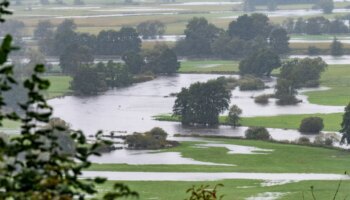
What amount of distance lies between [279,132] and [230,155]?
31.7ft

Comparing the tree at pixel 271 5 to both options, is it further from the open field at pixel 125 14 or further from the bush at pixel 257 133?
the bush at pixel 257 133

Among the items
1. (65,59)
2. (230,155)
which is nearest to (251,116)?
(230,155)

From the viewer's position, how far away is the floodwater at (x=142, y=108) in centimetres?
6122

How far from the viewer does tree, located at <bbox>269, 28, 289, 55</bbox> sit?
105 meters

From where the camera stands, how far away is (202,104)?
65.0 m

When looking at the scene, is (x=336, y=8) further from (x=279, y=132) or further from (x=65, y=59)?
(x=279, y=132)

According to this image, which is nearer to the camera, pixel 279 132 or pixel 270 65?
pixel 279 132

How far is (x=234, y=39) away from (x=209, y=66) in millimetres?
8930

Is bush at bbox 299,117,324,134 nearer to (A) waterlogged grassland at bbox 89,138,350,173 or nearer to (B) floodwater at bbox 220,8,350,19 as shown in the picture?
(A) waterlogged grassland at bbox 89,138,350,173

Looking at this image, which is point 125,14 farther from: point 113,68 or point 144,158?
point 144,158

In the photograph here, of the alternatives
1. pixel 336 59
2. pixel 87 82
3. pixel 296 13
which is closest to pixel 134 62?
pixel 87 82

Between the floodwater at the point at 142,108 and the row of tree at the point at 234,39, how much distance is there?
17.6m

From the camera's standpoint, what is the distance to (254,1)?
530 ft

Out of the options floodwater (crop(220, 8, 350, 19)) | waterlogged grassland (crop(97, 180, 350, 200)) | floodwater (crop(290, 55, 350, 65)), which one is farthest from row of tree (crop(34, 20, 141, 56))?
waterlogged grassland (crop(97, 180, 350, 200))
